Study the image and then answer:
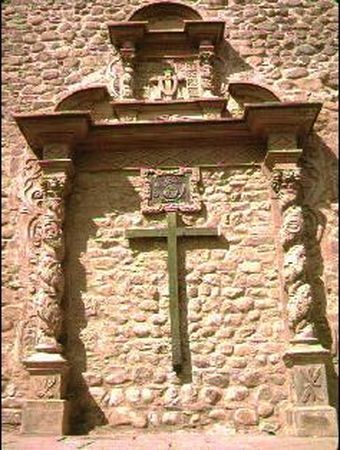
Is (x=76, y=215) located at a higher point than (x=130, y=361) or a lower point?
higher

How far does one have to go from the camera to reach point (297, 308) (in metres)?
5.52

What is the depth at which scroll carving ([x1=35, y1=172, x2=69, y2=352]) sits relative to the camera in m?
5.50

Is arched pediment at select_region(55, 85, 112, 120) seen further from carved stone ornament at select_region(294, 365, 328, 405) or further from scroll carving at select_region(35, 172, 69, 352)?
carved stone ornament at select_region(294, 365, 328, 405)

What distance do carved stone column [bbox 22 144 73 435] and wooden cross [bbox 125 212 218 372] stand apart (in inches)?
30.8

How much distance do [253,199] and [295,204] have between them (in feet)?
1.53

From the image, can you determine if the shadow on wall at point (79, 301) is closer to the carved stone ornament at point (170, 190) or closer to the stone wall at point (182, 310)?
the stone wall at point (182, 310)

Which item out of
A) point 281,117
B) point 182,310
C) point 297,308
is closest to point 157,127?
point 281,117

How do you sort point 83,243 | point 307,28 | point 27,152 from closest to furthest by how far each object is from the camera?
point 83,243 < point 27,152 < point 307,28

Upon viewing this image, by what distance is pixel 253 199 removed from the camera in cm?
615

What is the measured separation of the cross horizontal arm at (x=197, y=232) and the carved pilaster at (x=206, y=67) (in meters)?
1.62

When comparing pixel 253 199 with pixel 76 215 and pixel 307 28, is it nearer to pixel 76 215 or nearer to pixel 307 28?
pixel 76 215

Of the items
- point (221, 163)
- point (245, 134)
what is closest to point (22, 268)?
point (221, 163)

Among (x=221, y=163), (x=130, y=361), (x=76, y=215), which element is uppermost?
(x=221, y=163)

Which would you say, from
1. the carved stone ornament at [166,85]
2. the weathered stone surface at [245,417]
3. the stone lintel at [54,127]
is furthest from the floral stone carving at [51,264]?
the weathered stone surface at [245,417]
